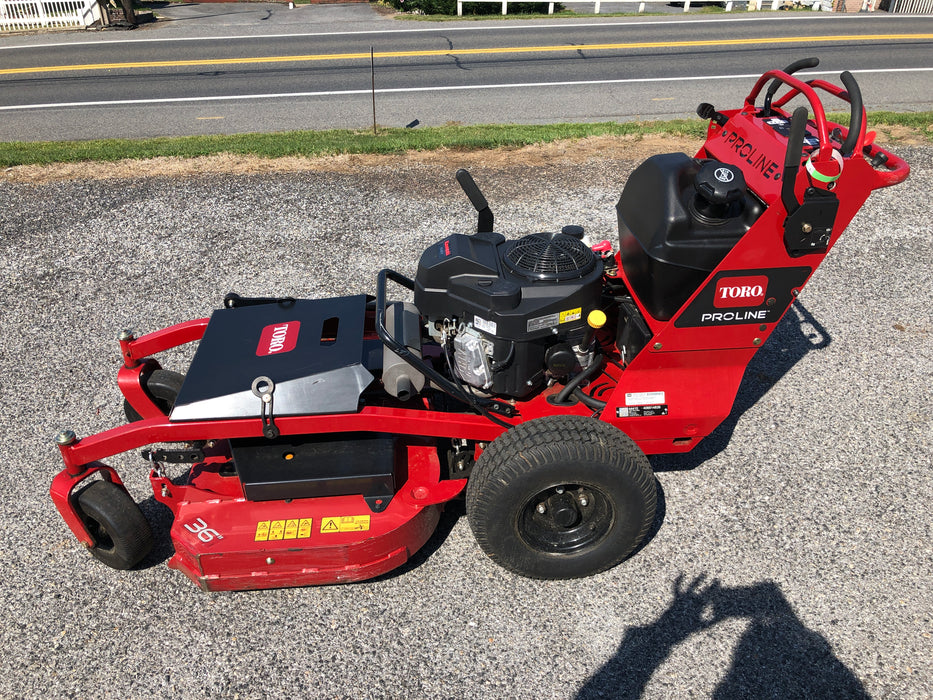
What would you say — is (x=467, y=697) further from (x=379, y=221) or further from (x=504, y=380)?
(x=379, y=221)

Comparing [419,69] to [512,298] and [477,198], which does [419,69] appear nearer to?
[477,198]

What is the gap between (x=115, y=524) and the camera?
377cm

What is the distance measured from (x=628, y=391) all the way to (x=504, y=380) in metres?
0.70

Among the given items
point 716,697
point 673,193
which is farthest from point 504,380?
point 716,697

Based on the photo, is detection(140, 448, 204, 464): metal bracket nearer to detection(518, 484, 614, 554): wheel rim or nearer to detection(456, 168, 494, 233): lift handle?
detection(518, 484, 614, 554): wheel rim

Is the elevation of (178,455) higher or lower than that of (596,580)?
higher

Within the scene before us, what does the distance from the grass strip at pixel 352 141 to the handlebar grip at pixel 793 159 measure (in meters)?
6.50

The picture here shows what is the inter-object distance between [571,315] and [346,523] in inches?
65.2

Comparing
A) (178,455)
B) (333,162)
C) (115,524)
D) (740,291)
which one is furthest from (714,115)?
(333,162)

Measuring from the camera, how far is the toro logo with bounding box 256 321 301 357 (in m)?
3.86

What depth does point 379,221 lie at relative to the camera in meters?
7.71

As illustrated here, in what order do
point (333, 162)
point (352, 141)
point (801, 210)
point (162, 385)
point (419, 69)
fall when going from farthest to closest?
point (419, 69)
point (352, 141)
point (333, 162)
point (162, 385)
point (801, 210)

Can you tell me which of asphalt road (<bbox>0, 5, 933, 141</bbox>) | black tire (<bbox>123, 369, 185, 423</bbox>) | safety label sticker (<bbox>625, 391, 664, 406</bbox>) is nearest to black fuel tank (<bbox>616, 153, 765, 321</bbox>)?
safety label sticker (<bbox>625, 391, 664, 406</bbox>)

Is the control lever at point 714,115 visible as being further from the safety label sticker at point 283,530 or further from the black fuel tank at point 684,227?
the safety label sticker at point 283,530
